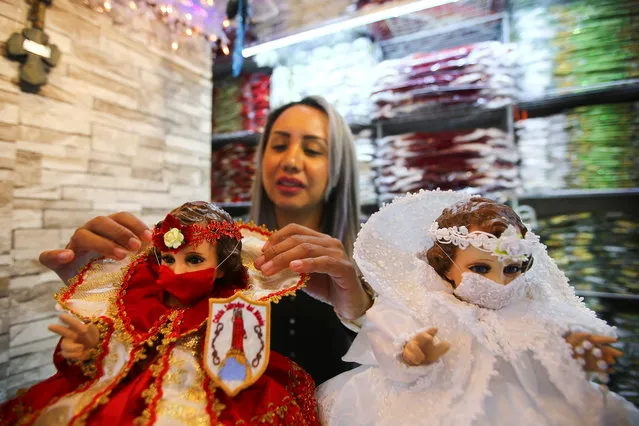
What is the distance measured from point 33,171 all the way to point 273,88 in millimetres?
1335

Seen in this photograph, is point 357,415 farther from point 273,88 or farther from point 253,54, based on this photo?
point 273,88

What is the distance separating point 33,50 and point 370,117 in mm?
1375

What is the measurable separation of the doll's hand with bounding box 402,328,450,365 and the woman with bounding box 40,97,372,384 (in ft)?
0.77

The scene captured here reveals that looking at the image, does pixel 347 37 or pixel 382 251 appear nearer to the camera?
pixel 382 251

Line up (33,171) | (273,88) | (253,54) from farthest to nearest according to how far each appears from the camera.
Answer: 1. (273,88)
2. (253,54)
3. (33,171)

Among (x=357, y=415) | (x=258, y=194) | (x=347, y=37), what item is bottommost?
(x=357, y=415)

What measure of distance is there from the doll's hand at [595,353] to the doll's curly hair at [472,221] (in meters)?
0.15

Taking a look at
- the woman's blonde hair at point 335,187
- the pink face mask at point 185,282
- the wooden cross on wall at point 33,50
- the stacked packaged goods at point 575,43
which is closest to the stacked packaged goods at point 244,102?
the woman's blonde hair at point 335,187

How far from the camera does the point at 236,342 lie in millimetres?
649

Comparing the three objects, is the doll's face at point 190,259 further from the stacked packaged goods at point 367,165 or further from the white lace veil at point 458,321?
Result: the stacked packaged goods at point 367,165

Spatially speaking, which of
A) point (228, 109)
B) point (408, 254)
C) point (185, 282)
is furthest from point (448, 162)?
point (185, 282)

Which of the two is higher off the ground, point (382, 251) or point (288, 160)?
point (288, 160)

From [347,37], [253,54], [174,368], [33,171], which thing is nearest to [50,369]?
[174,368]

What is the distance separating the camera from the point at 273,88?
6.91ft
